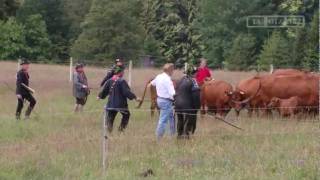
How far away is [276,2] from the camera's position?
67750 millimetres

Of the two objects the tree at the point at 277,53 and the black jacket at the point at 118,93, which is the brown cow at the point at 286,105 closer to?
the black jacket at the point at 118,93

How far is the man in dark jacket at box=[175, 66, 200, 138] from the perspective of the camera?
47.2ft

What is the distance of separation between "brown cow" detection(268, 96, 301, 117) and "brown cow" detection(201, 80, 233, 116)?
127 cm

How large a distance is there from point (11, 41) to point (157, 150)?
6669 centimetres

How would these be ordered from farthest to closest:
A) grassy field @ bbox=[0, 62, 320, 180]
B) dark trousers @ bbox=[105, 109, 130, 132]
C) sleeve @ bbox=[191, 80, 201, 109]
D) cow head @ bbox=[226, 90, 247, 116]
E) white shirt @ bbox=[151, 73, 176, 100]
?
1. cow head @ bbox=[226, 90, 247, 116]
2. dark trousers @ bbox=[105, 109, 130, 132]
3. white shirt @ bbox=[151, 73, 176, 100]
4. sleeve @ bbox=[191, 80, 201, 109]
5. grassy field @ bbox=[0, 62, 320, 180]

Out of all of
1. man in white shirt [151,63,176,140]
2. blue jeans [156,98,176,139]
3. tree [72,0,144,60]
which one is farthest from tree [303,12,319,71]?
blue jeans [156,98,176,139]

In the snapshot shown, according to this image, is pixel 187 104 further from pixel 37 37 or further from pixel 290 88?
pixel 37 37

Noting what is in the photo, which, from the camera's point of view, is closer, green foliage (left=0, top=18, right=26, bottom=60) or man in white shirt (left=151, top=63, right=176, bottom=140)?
man in white shirt (left=151, top=63, right=176, bottom=140)

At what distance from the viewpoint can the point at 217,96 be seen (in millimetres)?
20156

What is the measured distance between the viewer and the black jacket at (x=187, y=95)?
1441cm

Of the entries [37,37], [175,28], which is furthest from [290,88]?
[37,37]

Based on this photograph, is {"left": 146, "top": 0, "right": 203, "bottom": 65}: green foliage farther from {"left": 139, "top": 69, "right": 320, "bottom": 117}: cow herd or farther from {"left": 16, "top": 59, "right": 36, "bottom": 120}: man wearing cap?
{"left": 16, "top": 59, "right": 36, "bottom": 120}: man wearing cap

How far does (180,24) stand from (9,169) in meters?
69.7

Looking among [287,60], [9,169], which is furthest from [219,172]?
[287,60]
